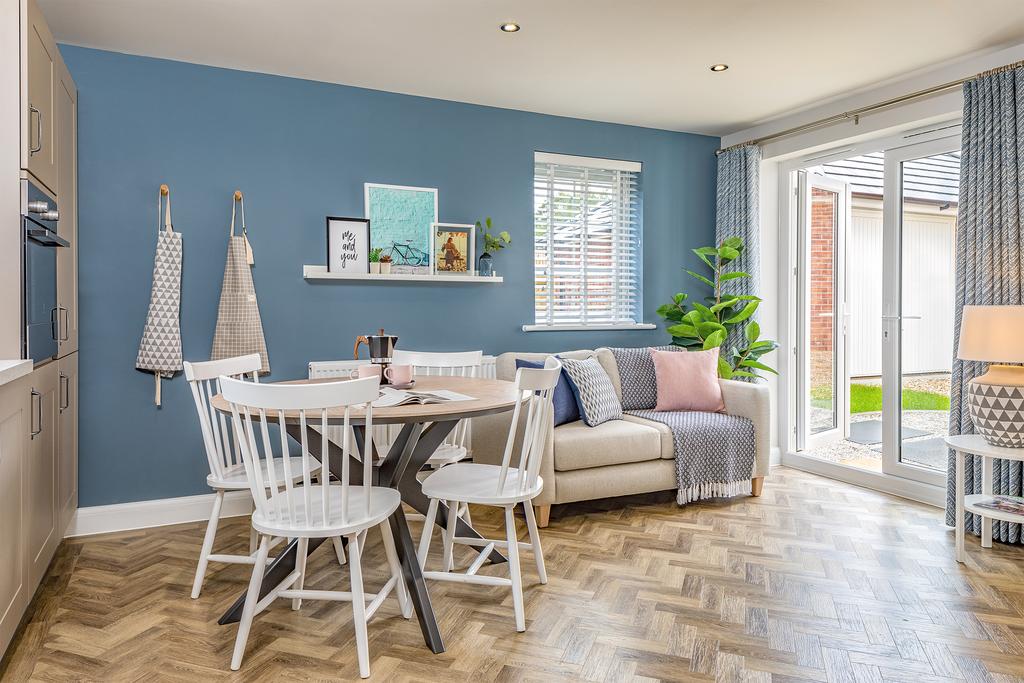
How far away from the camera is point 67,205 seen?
3.13 meters

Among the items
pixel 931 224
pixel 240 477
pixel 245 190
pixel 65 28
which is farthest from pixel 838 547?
pixel 65 28

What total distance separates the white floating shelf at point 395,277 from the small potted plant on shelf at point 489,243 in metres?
0.07

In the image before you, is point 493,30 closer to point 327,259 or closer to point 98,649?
point 327,259

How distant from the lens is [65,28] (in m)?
3.15

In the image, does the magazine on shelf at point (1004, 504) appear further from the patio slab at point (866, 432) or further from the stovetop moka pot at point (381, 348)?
the stovetop moka pot at point (381, 348)

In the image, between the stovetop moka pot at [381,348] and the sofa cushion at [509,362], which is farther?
the sofa cushion at [509,362]

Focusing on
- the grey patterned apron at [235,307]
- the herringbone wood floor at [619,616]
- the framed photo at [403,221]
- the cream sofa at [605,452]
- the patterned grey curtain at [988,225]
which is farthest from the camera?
the framed photo at [403,221]

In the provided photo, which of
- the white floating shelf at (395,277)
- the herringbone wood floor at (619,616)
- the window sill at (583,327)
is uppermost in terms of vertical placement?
the white floating shelf at (395,277)

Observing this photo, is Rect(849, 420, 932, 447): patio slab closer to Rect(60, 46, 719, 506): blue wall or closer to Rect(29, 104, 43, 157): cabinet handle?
Rect(60, 46, 719, 506): blue wall

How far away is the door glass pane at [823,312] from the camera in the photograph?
477 cm

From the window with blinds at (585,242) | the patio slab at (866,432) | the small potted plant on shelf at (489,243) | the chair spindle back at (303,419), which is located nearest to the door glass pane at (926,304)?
the patio slab at (866,432)

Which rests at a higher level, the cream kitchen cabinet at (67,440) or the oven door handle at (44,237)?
the oven door handle at (44,237)

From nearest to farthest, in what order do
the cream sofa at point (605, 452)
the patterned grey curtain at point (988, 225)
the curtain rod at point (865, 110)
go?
the patterned grey curtain at point (988, 225), the curtain rod at point (865, 110), the cream sofa at point (605, 452)

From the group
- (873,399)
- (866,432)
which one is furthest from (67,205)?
(866,432)
